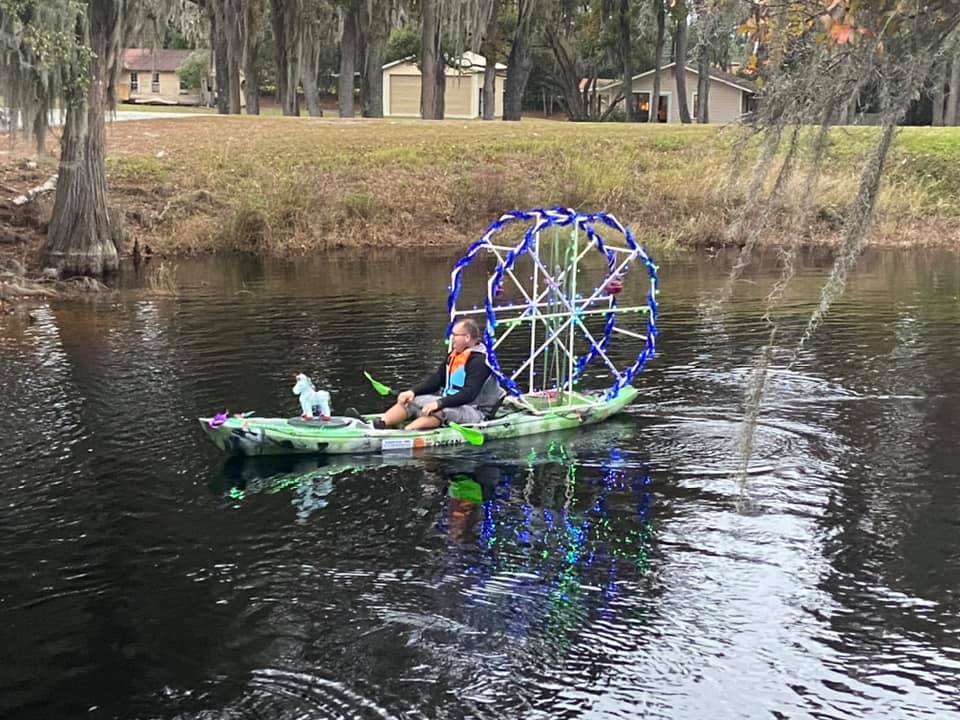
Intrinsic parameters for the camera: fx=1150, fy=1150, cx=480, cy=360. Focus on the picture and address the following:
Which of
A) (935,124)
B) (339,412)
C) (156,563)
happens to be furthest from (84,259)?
(935,124)

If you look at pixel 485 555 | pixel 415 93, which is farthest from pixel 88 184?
pixel 415 93

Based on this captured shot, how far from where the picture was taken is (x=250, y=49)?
41.6 meters

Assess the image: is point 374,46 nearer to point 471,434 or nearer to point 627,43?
point 627,43

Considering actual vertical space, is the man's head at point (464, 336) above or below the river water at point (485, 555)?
above

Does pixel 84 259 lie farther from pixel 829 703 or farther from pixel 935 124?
pixel 935 124

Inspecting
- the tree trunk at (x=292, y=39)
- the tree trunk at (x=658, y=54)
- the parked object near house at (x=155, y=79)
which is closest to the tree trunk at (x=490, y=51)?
the tree trunk at (x=658, y=54)

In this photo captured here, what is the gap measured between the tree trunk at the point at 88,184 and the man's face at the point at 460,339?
38.2ft

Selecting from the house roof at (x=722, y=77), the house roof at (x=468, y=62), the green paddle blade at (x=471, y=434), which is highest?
the house roof at (x=468, y=62)

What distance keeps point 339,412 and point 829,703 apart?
23.5ft

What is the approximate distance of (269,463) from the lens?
10891mm

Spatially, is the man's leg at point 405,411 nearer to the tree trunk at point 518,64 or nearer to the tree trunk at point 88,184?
the tree trunk at point 88,184

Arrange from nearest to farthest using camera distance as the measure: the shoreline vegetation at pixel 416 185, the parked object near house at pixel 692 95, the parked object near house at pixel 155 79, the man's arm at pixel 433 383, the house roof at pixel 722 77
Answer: the man's arm at pixel 433 383
the shoreline vegetation at pixel 416 185
the house roof at pixel 722 77
the parked object near house at pixel 692 95
the parked object near house at pixel 155 79

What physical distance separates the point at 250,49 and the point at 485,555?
3618 centimetres

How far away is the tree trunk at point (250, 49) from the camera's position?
1554 inches
